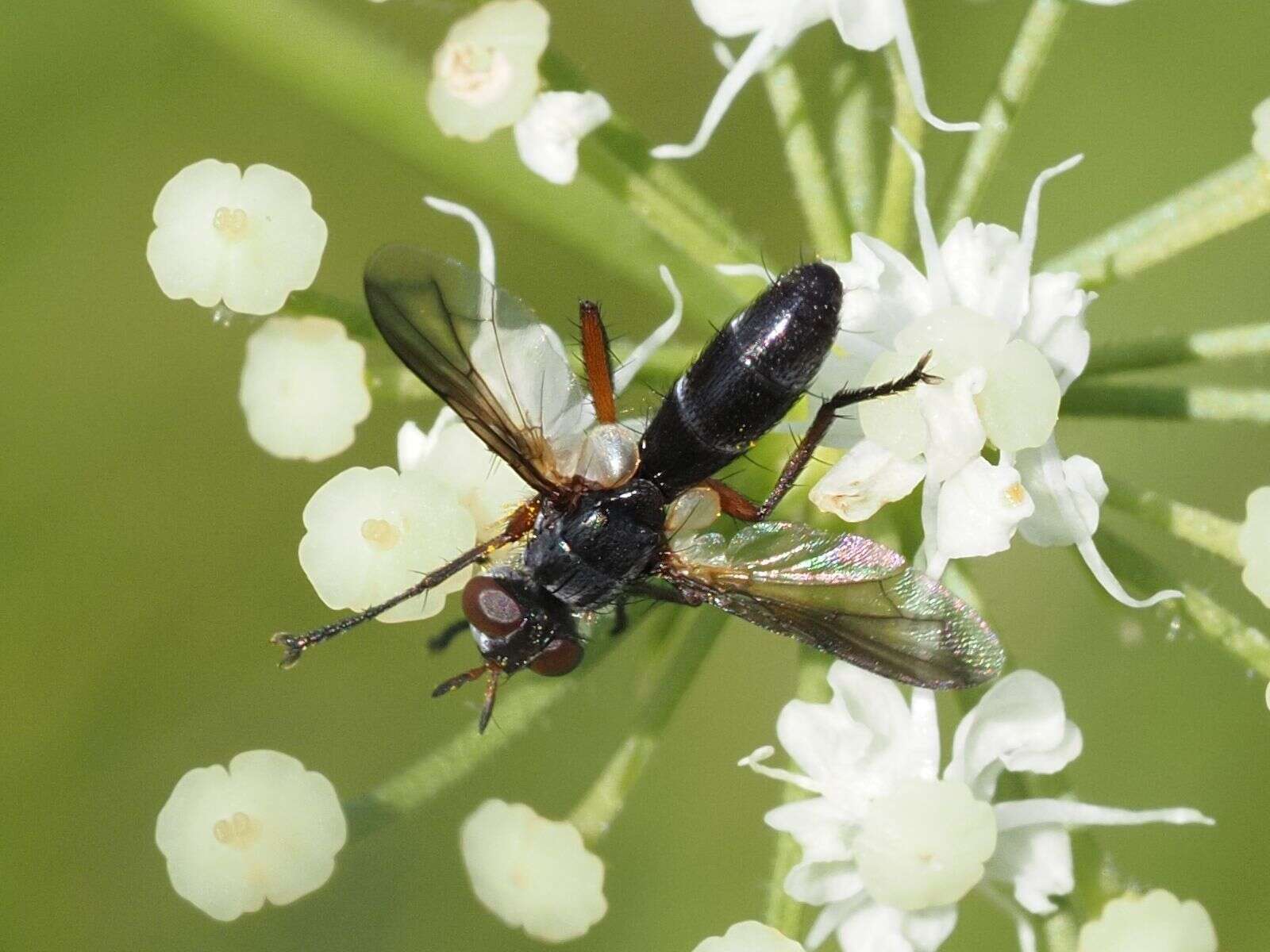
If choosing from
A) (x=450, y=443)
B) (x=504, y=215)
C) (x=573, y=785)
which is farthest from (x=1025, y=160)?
(x=450, y=443)

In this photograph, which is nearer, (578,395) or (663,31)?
(578,395)

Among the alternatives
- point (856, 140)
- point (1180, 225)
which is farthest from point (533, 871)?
point (1180, 225)

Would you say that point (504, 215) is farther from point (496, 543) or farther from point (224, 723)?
point (496, 543)

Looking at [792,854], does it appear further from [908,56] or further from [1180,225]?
[908,56]

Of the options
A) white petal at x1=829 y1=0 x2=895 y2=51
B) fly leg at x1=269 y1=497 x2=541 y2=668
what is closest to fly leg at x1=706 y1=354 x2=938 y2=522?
fly leg at x1=269 y1=497 x2=541 y2=668

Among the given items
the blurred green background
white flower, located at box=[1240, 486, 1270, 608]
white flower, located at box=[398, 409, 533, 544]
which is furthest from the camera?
the blurred green background

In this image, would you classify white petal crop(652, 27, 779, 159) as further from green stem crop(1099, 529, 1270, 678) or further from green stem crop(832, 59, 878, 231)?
green stem crop(1099, 529, 1270, 678)

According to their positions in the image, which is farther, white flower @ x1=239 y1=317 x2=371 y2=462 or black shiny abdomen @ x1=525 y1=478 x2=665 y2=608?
white flower @ x1=239 y1=317 x2=371 y2=462
